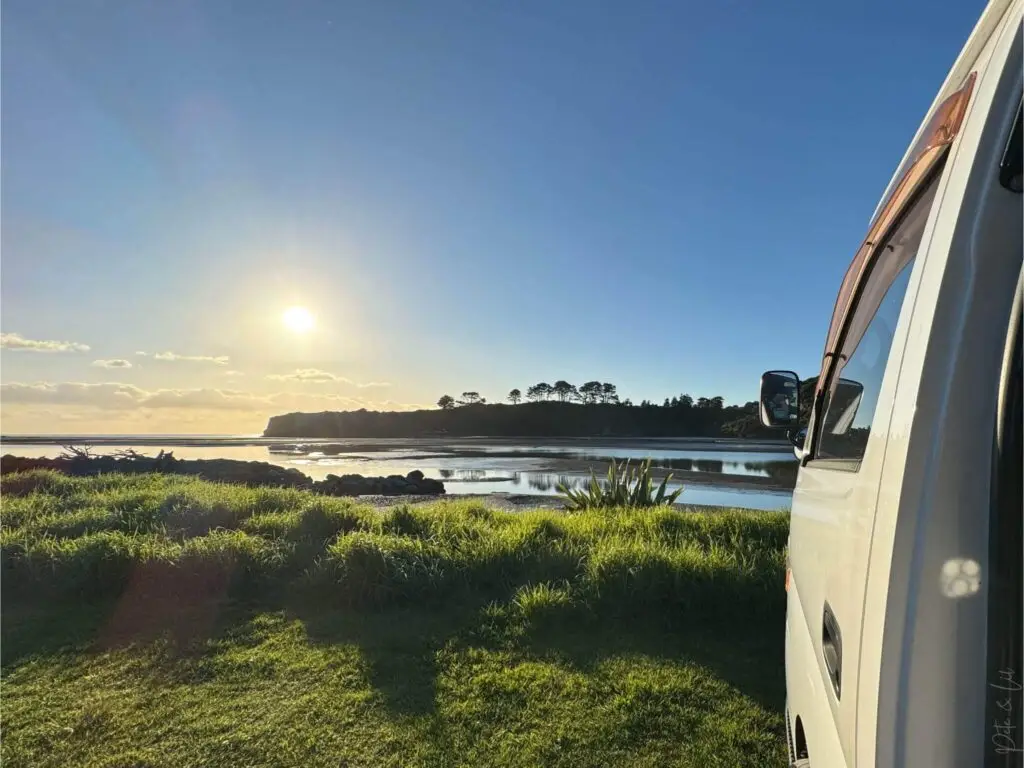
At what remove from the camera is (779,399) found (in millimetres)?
3086

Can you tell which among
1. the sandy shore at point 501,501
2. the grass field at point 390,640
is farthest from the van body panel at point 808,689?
the sandy shore at point 501,501

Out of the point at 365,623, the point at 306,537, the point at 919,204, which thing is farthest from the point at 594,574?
the point at 919,204

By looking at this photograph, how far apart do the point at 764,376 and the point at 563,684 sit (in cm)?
237

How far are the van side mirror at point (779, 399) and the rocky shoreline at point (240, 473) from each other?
14.5 m

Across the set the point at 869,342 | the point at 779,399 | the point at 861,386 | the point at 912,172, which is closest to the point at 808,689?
the point at 861,386

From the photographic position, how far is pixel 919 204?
1399 mm

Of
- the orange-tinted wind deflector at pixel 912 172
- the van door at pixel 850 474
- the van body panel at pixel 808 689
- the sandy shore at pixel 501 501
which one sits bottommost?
the sandy shore at pixel 501 501

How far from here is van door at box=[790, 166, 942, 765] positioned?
1.20m

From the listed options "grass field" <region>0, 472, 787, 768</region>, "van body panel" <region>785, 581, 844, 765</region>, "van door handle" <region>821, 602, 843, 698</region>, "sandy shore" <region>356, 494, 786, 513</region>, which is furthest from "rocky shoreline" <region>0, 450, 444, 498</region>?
"van door handle" <region>821, 602, 843, 698</region>

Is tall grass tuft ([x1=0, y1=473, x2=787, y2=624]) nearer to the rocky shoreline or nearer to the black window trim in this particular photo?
the black window trim

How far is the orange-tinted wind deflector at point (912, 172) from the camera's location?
115 cm

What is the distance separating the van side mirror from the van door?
2.45ft

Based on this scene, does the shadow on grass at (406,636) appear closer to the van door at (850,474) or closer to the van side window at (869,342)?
the van door at (850,474)

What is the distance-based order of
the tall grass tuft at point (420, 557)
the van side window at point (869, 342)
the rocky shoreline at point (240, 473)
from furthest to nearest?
the rocky shoreline at point (240, 473) < the tall grass tuft at point (420, 557) < the van side window at point (869, 342)
